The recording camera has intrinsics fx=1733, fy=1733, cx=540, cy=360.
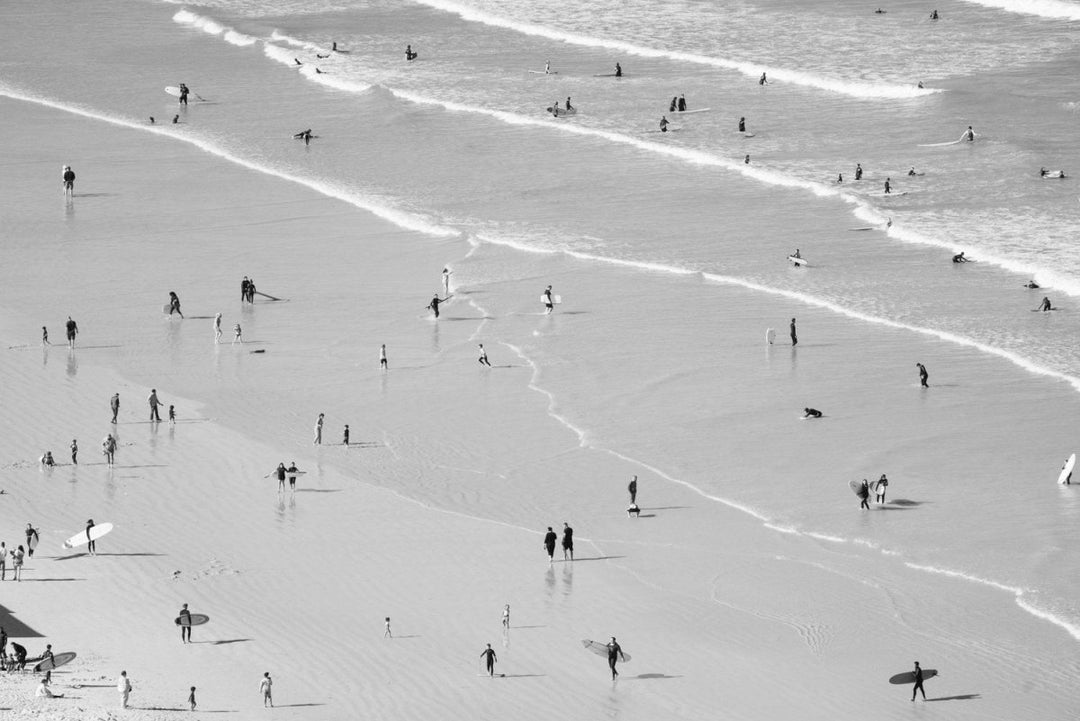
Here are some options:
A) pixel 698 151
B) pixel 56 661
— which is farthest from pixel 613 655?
pixel 698 151

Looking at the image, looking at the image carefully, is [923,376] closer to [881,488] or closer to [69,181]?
[881,488]

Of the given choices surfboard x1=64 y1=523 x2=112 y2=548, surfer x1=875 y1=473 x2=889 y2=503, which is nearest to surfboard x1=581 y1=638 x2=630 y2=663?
surfer x1=875 y1=473 x2=889 y2=503

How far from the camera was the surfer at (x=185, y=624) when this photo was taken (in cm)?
2247

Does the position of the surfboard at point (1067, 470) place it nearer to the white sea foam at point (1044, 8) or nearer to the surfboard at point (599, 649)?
the surfboard at point (599, 649)

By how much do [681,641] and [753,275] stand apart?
61.2ft

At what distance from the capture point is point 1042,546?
25969 mm

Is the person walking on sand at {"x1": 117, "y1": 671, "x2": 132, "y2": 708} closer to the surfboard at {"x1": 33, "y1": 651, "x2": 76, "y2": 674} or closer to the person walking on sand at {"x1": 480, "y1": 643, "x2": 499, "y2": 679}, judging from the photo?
the surfboard at {"x1": 33, "y1": 651, "x2": 76, "y2": 674}

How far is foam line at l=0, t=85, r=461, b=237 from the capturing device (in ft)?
148

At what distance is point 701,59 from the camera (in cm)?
6625

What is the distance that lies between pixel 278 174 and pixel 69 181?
235 inches

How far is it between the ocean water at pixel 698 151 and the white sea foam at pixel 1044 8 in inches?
6.7

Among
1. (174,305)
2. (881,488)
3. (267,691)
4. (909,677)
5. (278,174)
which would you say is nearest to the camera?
(267,691)

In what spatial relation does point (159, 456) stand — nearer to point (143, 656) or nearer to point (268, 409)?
point (268, 409)

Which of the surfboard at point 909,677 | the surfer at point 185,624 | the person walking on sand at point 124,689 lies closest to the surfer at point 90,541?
the surfer at point 185,624
